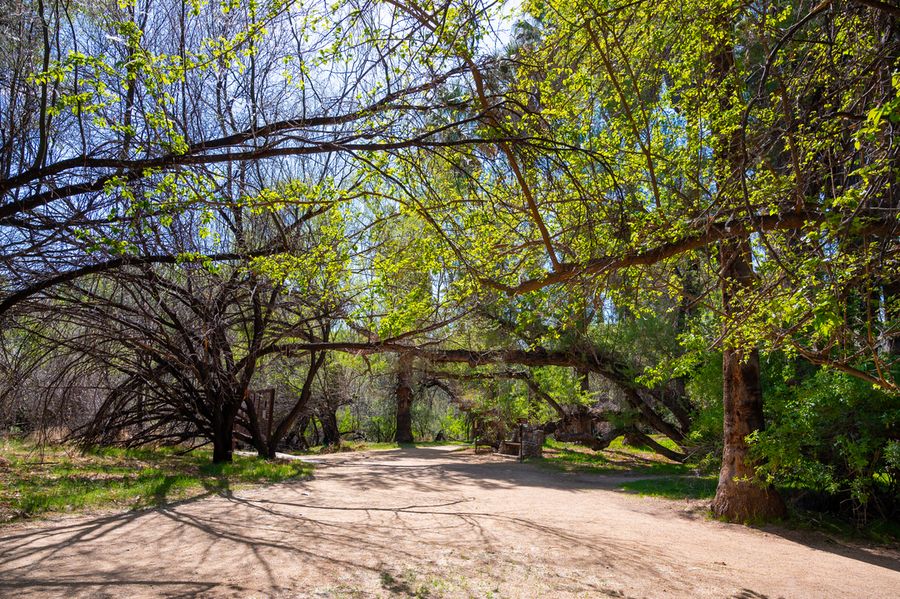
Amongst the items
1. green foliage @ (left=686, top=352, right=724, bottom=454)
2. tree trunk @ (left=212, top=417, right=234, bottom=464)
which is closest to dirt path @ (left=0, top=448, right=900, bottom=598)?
green foliage @ (left=686, top=352, right=724, bottom=454)

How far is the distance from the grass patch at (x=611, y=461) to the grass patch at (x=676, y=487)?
4.46 feet

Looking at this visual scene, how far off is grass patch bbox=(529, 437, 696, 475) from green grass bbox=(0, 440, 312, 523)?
7169 mm

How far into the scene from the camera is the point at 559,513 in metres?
8.21

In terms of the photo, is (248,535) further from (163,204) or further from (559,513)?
(559,513)

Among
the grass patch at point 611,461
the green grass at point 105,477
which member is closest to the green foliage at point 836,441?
the grass patch at point 611,461

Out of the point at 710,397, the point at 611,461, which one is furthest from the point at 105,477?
the point at 611,461

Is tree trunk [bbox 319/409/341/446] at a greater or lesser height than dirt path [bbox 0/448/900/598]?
greater

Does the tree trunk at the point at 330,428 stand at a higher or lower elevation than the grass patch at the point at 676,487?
higher

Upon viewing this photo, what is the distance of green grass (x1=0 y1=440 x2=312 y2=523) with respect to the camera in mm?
6465

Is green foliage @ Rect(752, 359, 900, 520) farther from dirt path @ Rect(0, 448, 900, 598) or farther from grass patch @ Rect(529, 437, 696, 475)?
grass patch @ Rect(529, 437, 696, 475)

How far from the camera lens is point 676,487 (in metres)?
11.4

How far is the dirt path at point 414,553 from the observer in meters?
4.29

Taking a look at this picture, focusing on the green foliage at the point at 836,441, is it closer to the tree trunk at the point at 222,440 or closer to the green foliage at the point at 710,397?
the green foliage at the point at 710,397

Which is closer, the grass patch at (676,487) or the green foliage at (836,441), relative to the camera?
the green foliage at (836,441)
